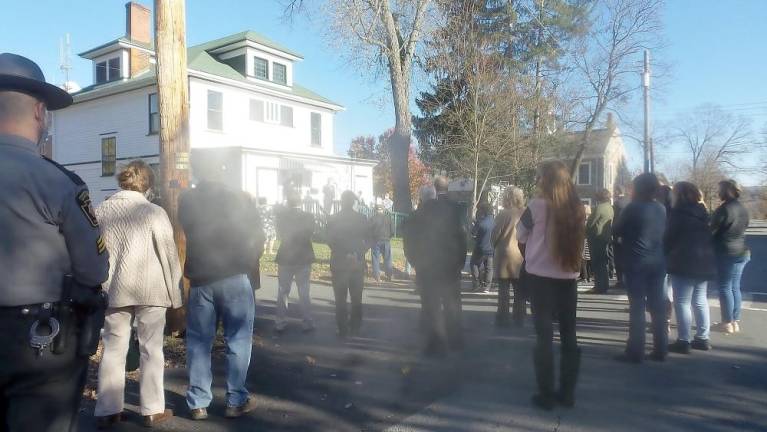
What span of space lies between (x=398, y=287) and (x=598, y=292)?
3830 millimetres

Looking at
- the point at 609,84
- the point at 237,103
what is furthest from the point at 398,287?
the point at 609,84

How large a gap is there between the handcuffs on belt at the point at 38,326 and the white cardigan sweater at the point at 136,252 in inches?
70.5

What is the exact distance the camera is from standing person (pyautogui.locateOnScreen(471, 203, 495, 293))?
31.7 ft

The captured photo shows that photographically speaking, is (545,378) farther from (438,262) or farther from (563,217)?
(438,262)

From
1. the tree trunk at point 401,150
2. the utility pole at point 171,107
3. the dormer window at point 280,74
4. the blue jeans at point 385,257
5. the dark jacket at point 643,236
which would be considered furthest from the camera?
the dormer window at point 280,74

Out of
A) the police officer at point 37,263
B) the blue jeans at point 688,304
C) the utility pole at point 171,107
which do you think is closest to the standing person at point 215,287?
the police officer at point 37,263

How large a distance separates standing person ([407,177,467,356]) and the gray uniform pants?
158 centimetres

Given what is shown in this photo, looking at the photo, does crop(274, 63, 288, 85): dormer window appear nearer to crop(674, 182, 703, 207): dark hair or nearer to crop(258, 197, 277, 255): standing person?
crop(258, 197, 277, 255): standing person

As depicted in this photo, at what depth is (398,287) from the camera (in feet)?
36.5

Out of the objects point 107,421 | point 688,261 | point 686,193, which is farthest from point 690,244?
point 107,421

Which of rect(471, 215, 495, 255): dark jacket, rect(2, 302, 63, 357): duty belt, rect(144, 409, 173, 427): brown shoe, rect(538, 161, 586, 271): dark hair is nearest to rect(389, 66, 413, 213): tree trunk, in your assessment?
rect(471, 215, 495, 255): dark jacket

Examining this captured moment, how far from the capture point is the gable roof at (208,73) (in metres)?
24.0

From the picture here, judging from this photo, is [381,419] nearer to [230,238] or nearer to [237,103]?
[230,238]

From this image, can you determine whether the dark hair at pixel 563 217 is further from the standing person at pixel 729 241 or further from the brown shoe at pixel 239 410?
the standing person at pixel 729 241
